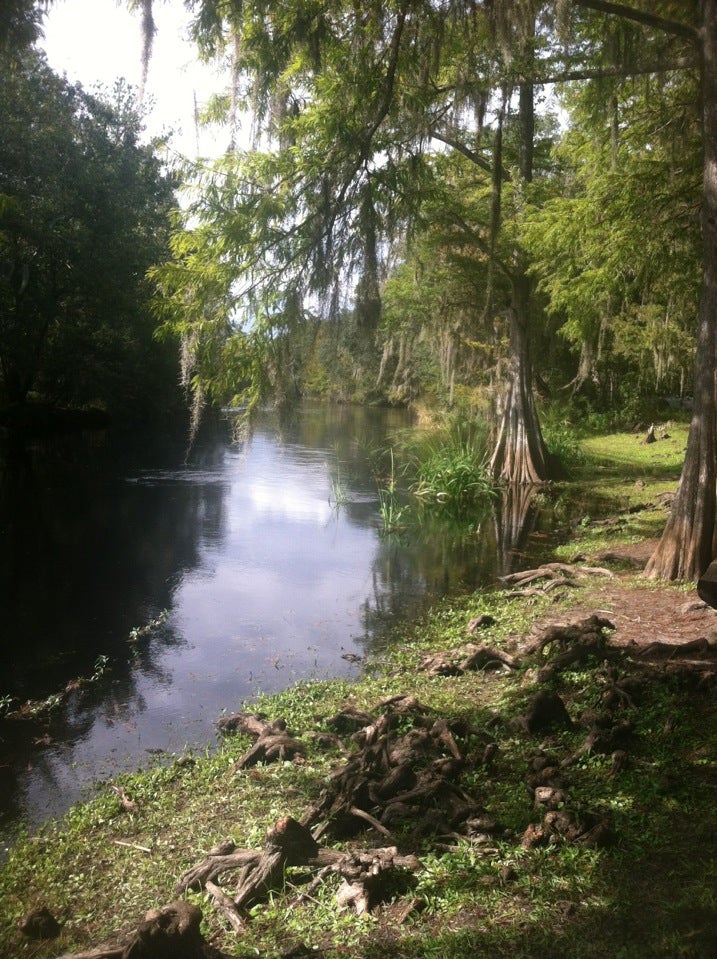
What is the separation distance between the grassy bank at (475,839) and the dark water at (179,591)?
699 millimetres

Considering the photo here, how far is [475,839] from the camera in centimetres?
375

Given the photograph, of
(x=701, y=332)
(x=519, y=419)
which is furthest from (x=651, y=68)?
(x=519, y=419)

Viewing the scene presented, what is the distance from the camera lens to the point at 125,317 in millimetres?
24656

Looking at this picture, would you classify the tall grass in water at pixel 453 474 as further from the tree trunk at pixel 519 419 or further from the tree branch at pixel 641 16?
the tree branch at pixel 641 16

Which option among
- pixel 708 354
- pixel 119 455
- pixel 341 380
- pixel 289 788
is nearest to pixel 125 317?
pixel 119 455

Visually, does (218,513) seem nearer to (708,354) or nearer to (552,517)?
(552,517)

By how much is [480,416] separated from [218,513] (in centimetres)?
848

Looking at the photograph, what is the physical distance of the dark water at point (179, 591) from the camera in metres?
5.98

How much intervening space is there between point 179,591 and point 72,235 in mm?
15144

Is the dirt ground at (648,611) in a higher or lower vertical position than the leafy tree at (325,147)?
lower

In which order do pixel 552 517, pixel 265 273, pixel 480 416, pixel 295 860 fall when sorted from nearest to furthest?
pixel 295 860
pixel 265 273
pixel 552 517
pixel 480 416

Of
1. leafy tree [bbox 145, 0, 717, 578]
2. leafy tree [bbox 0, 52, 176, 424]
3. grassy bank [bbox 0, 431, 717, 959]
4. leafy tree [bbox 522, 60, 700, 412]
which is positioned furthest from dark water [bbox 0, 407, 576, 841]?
leafy tree [bbox 0, 52, 176, 424]

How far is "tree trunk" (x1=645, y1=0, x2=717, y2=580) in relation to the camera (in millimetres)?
7281

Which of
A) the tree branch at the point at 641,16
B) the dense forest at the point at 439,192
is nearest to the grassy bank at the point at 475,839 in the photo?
the dense forest at the point at 439,192
